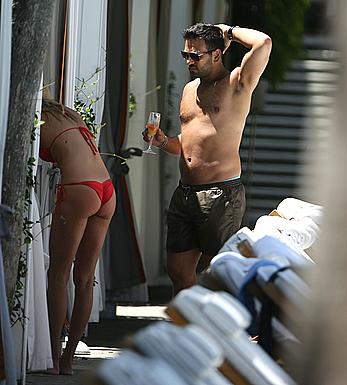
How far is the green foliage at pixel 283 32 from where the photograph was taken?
12234 mm

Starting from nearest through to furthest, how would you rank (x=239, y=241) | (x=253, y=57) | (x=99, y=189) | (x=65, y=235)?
(x=239, y=241)
(x=65, y=235)
(x=99, y=189)
(x=253, y=57)

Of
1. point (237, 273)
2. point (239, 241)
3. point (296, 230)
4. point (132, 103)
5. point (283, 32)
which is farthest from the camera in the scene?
point (283, 32)

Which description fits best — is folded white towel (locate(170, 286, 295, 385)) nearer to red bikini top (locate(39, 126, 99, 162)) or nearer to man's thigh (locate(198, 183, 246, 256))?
red bikini top (locate(39, 126, 99, 162))

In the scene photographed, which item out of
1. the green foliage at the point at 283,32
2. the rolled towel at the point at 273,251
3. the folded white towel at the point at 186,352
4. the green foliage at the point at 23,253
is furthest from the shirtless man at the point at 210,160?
the green foliage at the point at 283,32

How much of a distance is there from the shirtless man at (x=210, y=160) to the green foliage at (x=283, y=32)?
17.2 ft

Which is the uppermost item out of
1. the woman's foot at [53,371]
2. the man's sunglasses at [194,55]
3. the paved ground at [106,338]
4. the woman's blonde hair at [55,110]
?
the man's sunglasses at [194,55]

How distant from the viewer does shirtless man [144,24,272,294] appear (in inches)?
271

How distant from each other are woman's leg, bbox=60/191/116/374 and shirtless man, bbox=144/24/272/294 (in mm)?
559

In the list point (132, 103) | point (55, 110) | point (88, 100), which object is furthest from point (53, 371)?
point (132, 103)

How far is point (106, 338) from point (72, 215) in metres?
→ 2.10

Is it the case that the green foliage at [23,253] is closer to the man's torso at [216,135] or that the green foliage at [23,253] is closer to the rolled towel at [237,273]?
the man's torso at [216,135]

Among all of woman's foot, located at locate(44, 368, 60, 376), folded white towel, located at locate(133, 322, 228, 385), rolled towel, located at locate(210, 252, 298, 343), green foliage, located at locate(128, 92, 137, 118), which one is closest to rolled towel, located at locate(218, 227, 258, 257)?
rolled towel, located at locate(210, 252, 298, 343)

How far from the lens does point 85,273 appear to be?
6527 millimetres

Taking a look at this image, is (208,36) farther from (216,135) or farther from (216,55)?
(216,135)
